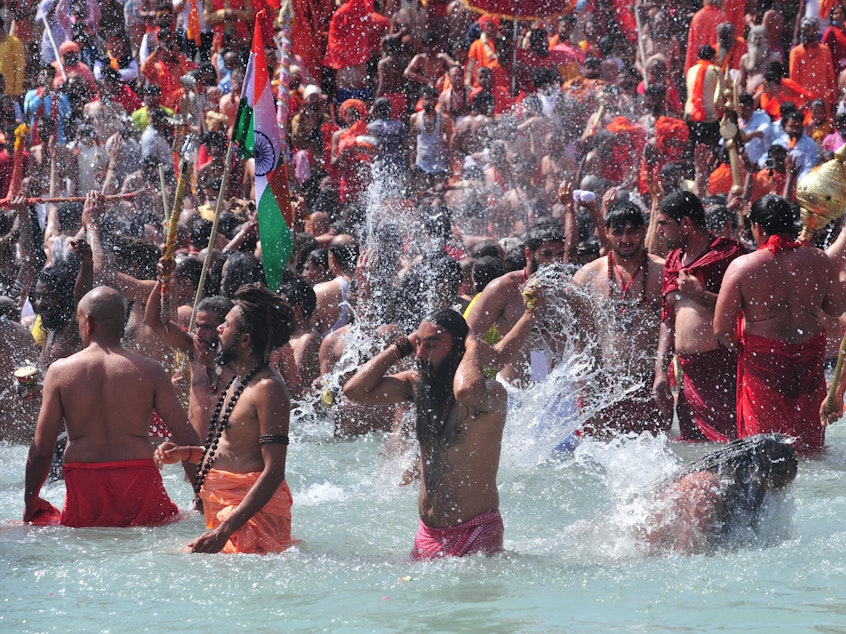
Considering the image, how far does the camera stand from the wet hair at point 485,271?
352 inches

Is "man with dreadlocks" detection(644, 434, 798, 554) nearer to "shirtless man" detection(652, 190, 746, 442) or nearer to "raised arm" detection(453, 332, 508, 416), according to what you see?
"raised arm" detection(453, 332, 508, 416)

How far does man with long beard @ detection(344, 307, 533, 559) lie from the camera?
5109mm

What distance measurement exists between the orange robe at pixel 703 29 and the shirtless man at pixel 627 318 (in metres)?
5.89

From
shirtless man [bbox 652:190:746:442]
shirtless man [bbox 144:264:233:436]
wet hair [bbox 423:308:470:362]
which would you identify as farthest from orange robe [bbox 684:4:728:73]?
wet hair [bbox 423:308:470:362]

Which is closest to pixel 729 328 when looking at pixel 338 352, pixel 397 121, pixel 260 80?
pixel 338 352

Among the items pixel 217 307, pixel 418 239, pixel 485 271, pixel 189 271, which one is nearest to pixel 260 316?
pixel 217 307

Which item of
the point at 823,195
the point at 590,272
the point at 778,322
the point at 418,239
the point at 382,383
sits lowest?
the point at 382,383

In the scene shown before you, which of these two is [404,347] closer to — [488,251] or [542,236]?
[542,236]

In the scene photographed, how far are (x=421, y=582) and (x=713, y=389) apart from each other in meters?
3.11

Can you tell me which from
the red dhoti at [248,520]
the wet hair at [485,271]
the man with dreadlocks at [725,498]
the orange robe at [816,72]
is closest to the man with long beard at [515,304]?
the wet hair at [485,271]

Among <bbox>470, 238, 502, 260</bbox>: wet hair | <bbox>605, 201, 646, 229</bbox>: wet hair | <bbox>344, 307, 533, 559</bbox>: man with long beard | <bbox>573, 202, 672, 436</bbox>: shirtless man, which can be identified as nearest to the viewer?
<bbox>344, 307, 533, 559</bbox>: man with long beard

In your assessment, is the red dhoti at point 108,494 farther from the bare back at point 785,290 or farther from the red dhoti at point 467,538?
the bare back at point 785,290

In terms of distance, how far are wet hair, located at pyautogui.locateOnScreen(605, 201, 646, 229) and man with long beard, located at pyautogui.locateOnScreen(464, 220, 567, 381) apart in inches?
20.3

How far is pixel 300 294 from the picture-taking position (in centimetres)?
A: 853
